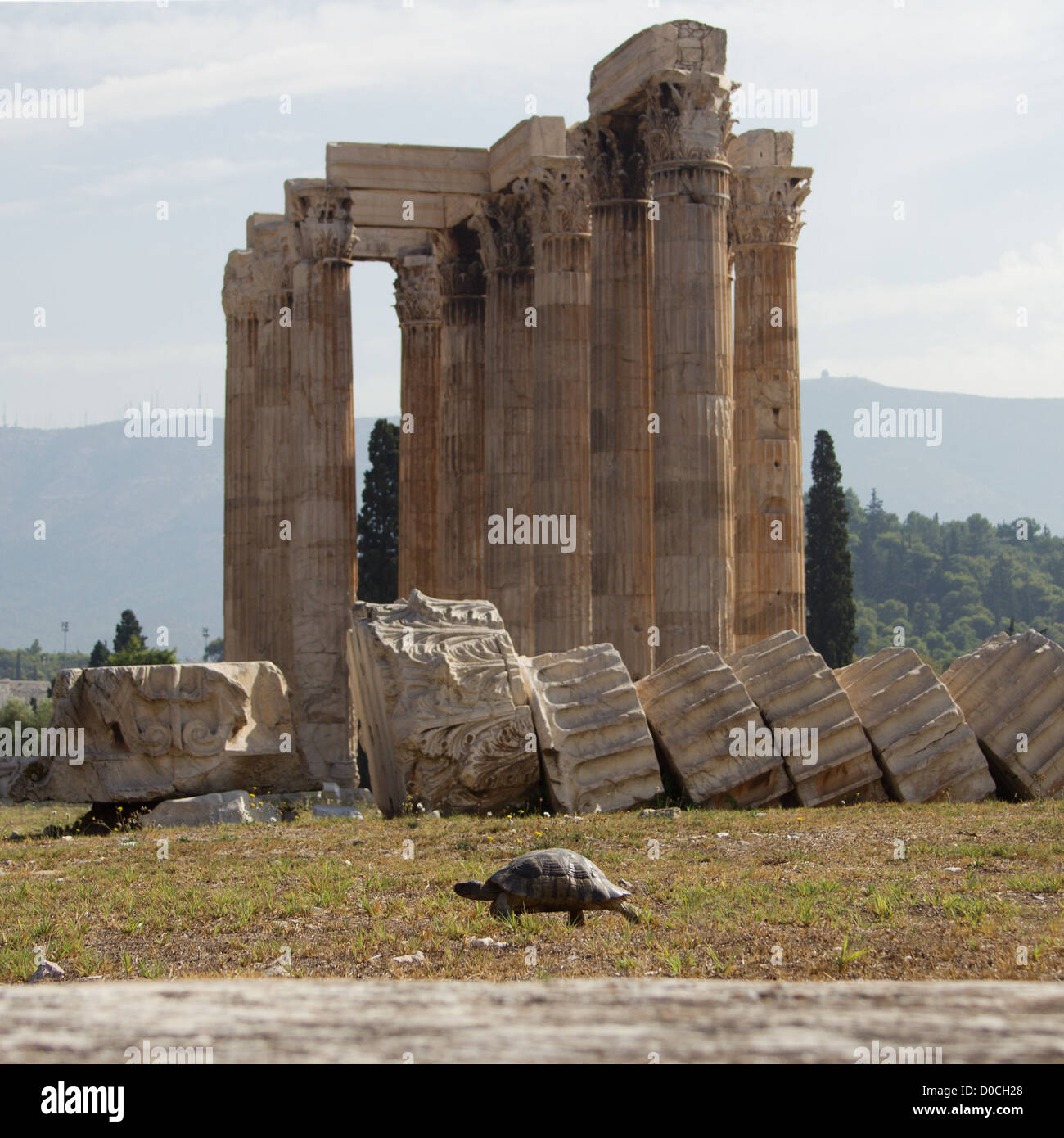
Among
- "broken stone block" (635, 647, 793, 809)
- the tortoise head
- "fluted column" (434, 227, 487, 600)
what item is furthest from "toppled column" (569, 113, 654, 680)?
the tortoise head

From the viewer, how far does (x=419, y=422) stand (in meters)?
39.8

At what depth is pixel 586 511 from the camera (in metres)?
30.5

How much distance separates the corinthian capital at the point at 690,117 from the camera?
84.7ft

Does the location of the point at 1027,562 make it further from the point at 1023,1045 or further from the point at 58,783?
the point at 1023,1045

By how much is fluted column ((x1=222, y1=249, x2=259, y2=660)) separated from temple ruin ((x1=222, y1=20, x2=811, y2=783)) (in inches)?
2.5

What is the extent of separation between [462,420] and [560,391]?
7321 millimetres

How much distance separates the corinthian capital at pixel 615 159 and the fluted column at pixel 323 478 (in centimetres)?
681

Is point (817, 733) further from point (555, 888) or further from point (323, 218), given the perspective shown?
point (323, 218)

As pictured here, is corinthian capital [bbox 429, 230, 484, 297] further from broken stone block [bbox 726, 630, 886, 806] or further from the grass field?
the grass field

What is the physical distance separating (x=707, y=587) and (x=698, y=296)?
15.2 ft

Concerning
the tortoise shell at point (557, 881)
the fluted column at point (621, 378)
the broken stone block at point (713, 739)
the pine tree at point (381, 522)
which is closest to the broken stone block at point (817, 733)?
the broken stone block at point (713, 739)

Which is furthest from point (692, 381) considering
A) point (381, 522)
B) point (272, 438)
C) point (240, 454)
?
point (381, 522)

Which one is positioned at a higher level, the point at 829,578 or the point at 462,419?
the point at 462,419

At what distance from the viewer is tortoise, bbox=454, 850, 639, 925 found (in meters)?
10.7
